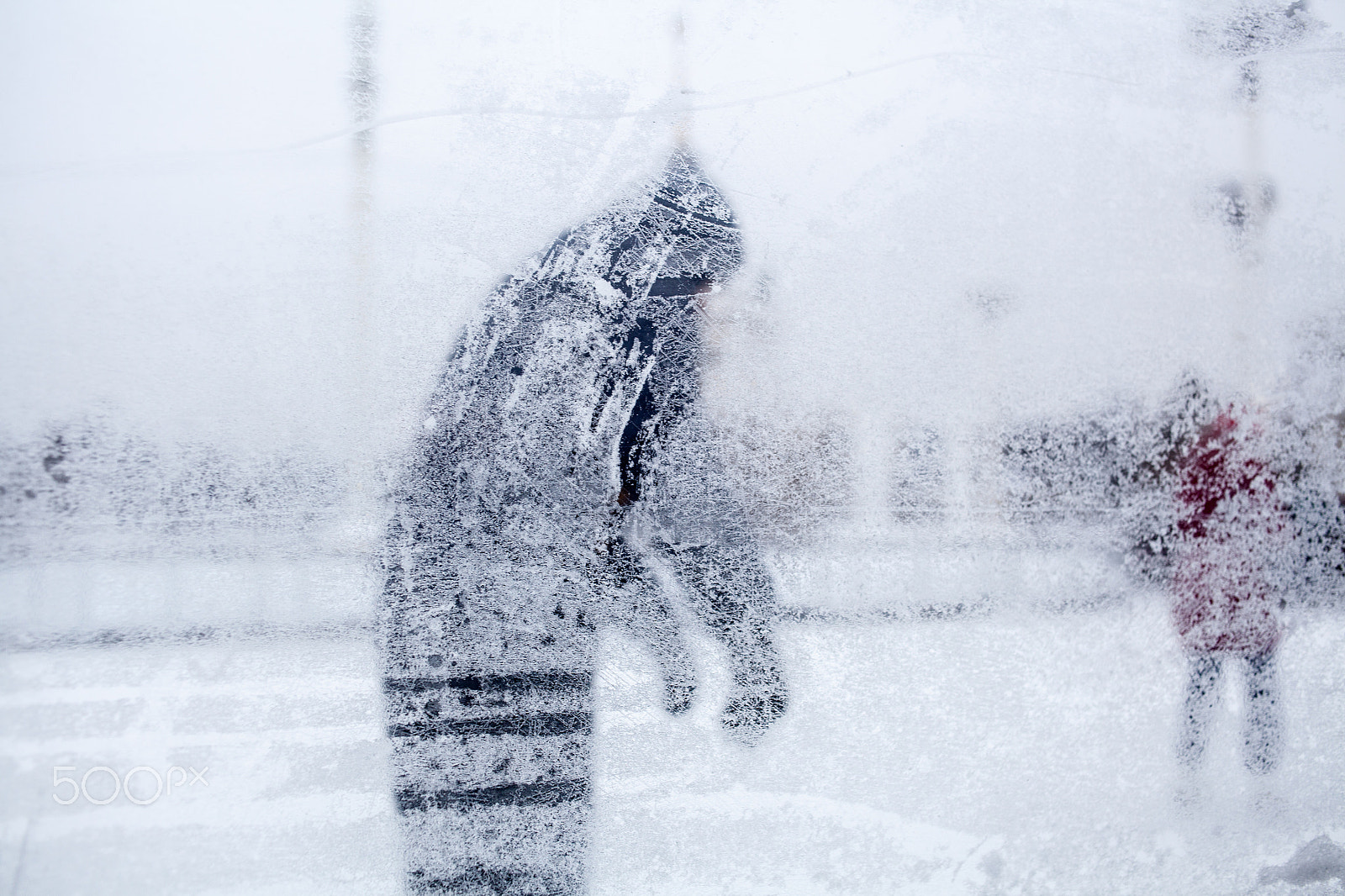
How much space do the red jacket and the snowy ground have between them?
78 mm

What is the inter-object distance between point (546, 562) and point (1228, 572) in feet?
4.65

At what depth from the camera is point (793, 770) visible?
1.25 metres

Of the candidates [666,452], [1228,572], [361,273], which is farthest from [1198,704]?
[361,273]

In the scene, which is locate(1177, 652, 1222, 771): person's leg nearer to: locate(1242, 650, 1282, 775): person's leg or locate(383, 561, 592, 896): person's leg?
locate(1242, 650, 1282, 775): person's leg

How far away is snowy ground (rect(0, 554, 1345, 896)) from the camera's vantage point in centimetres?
116

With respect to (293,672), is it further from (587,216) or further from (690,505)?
Result: (587,216)

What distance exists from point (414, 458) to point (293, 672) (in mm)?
478

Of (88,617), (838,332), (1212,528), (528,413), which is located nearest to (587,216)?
(528,413)

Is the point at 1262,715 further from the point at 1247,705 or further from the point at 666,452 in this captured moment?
the point at 666,452

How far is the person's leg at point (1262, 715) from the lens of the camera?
4.23ft

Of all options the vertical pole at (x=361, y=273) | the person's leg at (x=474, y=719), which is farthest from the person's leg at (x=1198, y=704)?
the vertical pole at (x=361, y=273)

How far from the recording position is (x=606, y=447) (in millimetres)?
1226

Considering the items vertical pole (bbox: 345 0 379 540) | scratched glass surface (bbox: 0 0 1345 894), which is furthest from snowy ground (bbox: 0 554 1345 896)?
vertical pole (bbox: 345 0 379 540)

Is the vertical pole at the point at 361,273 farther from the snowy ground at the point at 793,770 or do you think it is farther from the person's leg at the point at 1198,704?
the person's leg at the point at 1198,704
